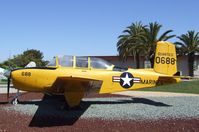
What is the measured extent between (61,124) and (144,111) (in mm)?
3546

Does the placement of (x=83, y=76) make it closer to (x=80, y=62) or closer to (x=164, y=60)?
(x=80, y=62)

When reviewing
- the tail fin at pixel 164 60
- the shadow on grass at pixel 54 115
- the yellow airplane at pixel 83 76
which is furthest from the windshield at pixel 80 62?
the tail fin at pixel 164 60

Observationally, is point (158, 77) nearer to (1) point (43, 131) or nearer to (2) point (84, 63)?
(2) point (84, 63)

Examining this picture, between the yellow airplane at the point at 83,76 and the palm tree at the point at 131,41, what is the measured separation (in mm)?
36285

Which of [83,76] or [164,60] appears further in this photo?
[164,60]

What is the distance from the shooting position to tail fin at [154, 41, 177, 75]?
1529 cm

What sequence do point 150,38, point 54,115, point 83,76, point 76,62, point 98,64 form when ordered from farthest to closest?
point 150,38 < point 98,64 < point 76,62 < point 83,76 < point 54,115

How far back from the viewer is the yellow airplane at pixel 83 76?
1304 centimetres

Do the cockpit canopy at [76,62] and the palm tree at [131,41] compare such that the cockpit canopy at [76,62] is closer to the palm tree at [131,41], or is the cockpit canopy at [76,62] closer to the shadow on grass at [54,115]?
the shadow on grass at [54,115]

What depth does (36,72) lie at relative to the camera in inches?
523

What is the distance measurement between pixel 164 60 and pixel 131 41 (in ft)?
127

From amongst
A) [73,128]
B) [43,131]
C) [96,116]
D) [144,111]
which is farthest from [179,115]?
[43,131]

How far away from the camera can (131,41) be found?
177 feet

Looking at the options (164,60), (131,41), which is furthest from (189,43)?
(164,60)
